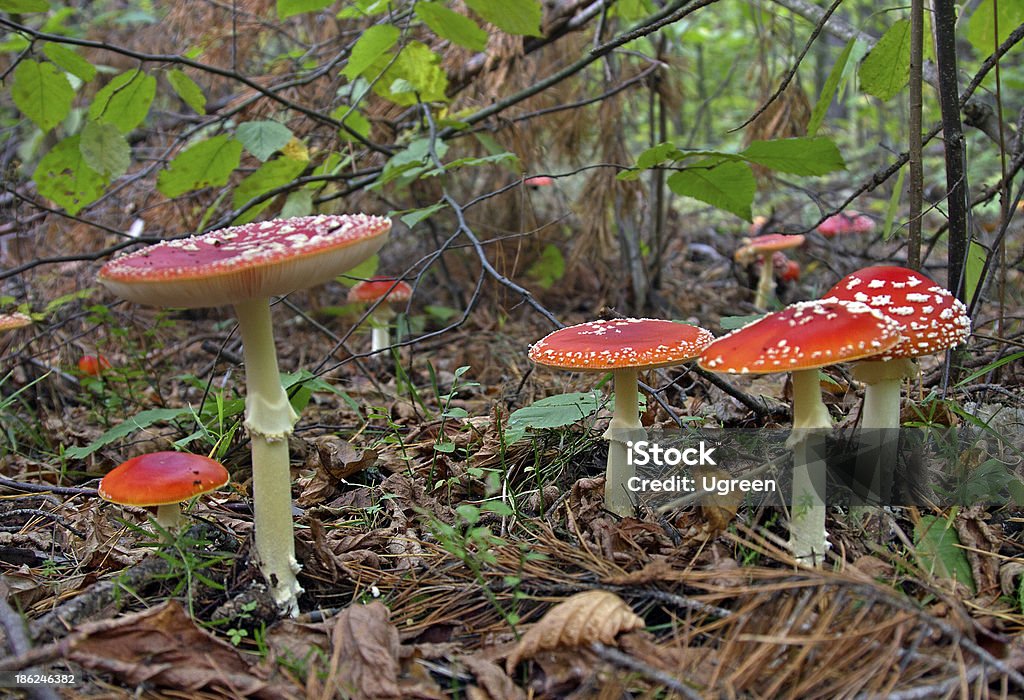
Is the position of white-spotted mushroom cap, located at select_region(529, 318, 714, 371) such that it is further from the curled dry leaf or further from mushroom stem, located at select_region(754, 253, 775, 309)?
mushroom stem, located at select_region(754, 253, 775, 309)

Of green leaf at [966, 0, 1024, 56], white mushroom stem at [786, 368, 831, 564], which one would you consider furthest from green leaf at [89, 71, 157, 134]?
green leaf at [966, 0, 1024, 56]

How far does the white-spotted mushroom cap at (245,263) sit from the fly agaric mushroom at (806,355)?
1154mm

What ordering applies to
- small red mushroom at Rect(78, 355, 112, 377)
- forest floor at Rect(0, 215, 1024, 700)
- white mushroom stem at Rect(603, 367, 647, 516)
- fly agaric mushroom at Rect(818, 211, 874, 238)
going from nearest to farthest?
forest floor at Rect(0, 215, 1024, 700), white mushroom stem at Rect(603, 367, 647, 516), small red mushroom at Rect(78, 355, 112, 377), fly agaric mushroom at Rect(818, 211, 874, 238)

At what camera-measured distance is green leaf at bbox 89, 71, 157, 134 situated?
11.6 ft

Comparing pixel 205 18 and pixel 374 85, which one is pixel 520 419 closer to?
pixel 374 85

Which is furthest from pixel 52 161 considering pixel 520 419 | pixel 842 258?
pixel 842 258

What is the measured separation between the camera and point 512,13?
339 centimetres

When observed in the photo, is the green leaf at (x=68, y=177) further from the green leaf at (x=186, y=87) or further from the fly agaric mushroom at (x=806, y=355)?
the fly agaric mushroom at (x=806, y=355)

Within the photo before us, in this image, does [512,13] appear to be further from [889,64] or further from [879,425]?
[879,425]

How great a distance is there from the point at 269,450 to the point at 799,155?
2.44 meters

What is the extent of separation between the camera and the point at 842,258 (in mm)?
7723

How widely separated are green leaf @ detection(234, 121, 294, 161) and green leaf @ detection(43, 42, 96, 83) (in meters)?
0.71

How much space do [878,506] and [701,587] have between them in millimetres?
850

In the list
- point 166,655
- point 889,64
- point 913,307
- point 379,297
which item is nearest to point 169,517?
point 166,655
